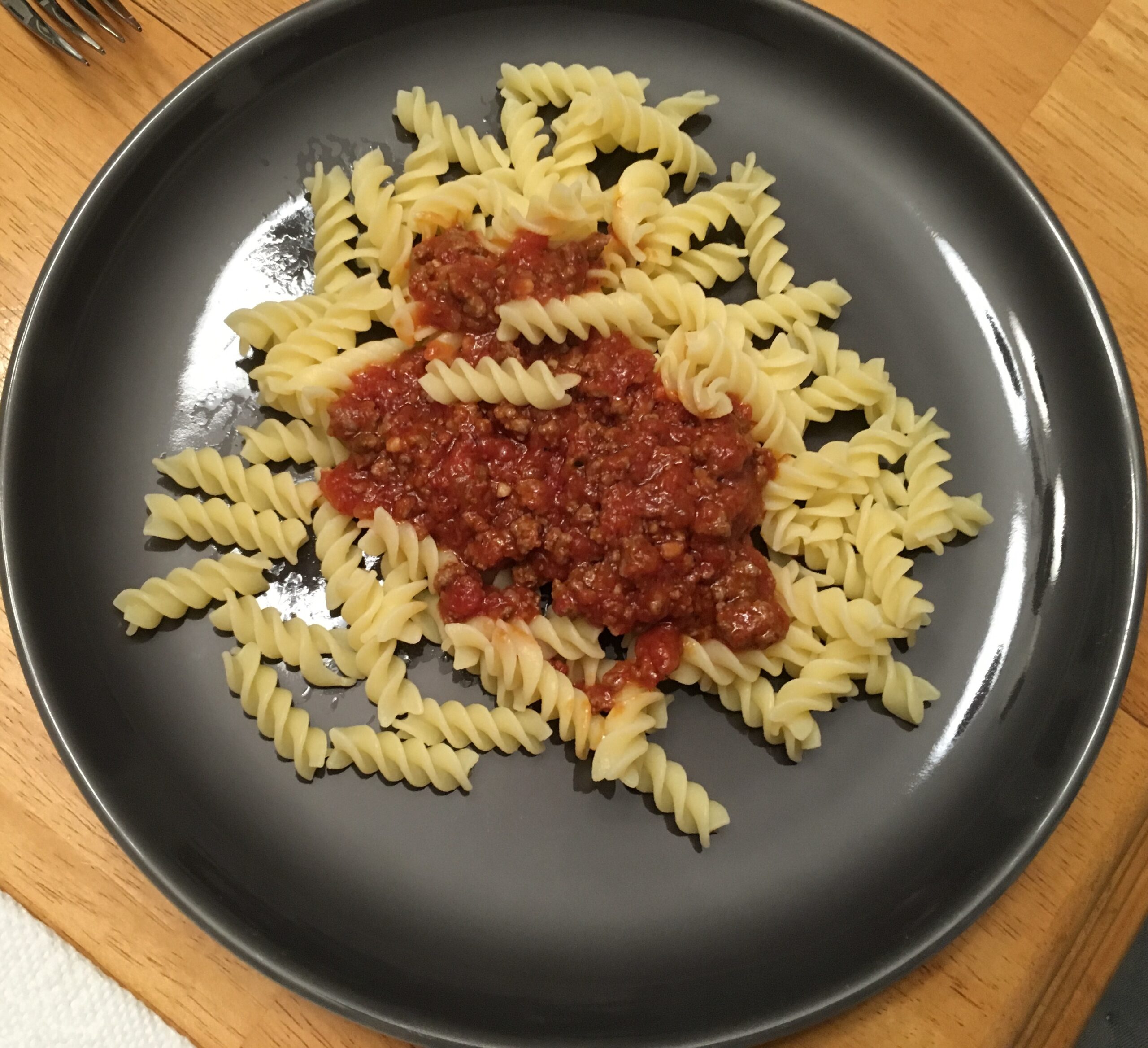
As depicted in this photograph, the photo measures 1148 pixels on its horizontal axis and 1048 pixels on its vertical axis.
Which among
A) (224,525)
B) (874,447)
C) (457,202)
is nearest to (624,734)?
(874,447)

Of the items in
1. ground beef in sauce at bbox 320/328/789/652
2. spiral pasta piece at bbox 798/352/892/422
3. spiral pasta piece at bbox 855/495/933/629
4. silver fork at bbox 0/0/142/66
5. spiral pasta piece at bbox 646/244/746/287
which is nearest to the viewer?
ground beef in sauce at bbox 320/328/789/652

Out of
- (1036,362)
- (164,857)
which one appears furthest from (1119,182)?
(164,857)

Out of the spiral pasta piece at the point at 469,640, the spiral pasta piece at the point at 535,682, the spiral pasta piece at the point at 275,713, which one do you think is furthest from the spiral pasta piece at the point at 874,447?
the spiral pasta piece at the point at 275,713

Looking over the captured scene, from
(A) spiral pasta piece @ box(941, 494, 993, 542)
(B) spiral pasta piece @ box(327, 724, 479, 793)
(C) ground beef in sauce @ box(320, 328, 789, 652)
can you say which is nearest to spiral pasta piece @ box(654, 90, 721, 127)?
(C) ground beef in sauce @ box(320, 328, 789, 652)

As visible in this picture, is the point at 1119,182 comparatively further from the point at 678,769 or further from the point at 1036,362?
the point at 678,769

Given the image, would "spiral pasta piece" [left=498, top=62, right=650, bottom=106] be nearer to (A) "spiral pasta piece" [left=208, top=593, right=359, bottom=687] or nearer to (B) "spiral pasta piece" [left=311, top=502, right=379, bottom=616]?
(B) "spiral pasta piece" [left=311, top=502, right=379, bottom=616]

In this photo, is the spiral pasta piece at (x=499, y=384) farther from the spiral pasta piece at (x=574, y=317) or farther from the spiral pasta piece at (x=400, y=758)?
the spiral pasta piece at (x=400, y=758)
